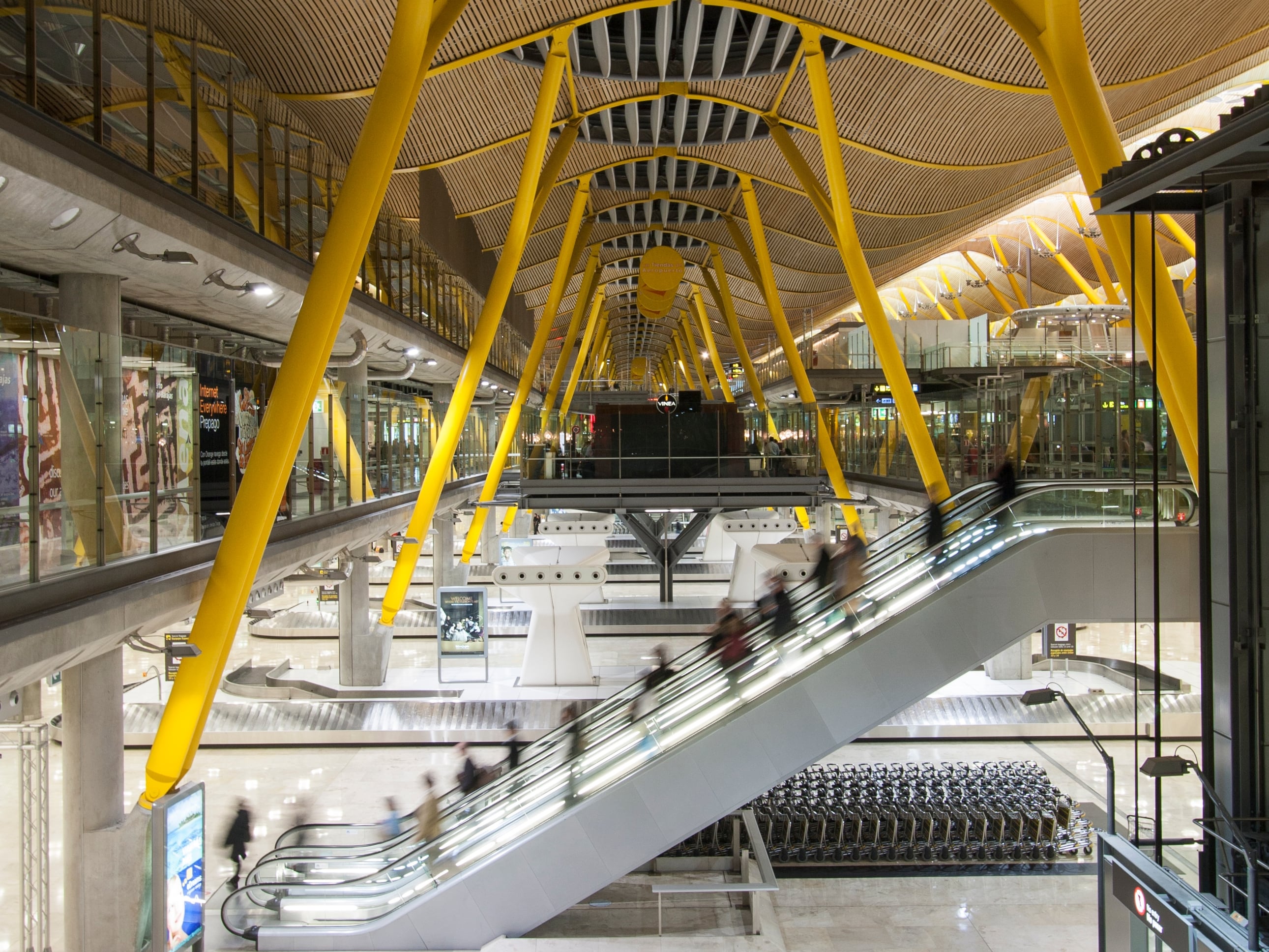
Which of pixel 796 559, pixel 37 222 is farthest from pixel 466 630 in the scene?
pixel 37 222

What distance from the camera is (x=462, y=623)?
19.5 meters

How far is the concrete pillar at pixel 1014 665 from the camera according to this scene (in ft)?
68.8

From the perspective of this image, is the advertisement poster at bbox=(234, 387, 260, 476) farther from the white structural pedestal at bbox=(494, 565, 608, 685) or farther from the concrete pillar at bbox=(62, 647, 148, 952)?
the white structural pedestal at bbox=(494, 565, 608, 685)

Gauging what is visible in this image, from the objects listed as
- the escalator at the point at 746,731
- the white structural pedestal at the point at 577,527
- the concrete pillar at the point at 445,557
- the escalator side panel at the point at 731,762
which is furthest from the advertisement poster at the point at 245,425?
the white structural pedestal at the point at 577,527

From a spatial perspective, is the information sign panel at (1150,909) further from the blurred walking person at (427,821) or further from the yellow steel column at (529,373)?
the yellow steel column at (529,373)

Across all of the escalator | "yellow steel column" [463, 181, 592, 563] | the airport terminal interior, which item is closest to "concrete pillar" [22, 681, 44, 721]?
the airport terminal interior

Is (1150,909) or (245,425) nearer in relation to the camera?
(1150,909)

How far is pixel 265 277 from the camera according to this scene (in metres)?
11.4

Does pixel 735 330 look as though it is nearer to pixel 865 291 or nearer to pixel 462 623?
pixel 865 291

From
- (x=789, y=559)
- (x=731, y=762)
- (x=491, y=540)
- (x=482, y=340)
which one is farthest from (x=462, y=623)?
(x=491, y=540)

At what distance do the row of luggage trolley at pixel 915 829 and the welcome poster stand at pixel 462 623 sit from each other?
292 inches

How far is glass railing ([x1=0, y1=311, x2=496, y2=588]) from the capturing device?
618cm

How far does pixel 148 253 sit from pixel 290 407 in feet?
6.32

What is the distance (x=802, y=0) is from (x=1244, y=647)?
19.1 meters
